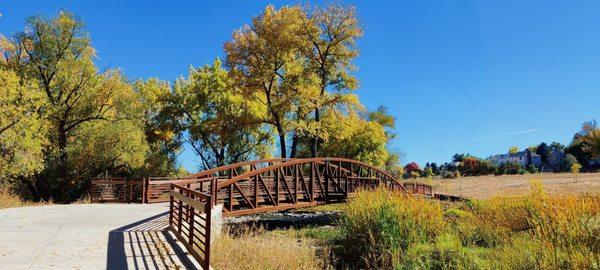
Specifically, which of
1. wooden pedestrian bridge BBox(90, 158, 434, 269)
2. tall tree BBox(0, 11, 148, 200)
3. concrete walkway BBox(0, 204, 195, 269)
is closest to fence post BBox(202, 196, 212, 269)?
concrete walkway BBox(0, 204, 195, 269)

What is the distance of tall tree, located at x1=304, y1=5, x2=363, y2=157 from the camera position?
33625mm

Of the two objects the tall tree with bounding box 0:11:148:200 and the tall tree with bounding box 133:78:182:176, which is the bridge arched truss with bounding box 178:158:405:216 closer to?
the tall tree with bounding box 0:11:148:200

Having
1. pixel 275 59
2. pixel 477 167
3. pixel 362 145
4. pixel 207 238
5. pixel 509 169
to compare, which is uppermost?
pixel 275 59

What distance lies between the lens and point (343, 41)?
112 ft

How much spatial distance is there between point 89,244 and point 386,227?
6.70m

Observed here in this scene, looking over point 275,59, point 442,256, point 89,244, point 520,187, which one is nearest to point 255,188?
point 89,244

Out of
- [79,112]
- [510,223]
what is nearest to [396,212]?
[510,223]

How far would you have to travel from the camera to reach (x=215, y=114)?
42156 mm

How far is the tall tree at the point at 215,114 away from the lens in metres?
40.9

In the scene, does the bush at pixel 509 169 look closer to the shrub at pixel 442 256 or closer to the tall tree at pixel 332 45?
the tall tree at pixel 332 45

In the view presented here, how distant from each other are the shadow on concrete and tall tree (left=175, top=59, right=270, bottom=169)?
2848 centimetres

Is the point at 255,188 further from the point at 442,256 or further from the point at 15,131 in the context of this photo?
the point at 15,131

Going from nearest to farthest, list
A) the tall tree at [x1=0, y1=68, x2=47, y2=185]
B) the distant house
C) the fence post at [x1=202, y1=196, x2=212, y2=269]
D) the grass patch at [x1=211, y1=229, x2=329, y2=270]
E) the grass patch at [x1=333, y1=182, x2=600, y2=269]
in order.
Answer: the grass patch at [x1=333, y1=182, x2=600, y2=269] < the fence post at [x1=202, y1=196, x2=212, y2=269] < the grass patch at [x1=211, y1=229, x2=329, y2=270] < the tall tree at [x1=0, y1=68, x2=47, y2=185] < the distant house

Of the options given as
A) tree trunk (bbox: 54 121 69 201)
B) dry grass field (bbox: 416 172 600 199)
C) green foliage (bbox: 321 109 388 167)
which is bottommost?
dry grass field (bbox: 416 172 600 199)
